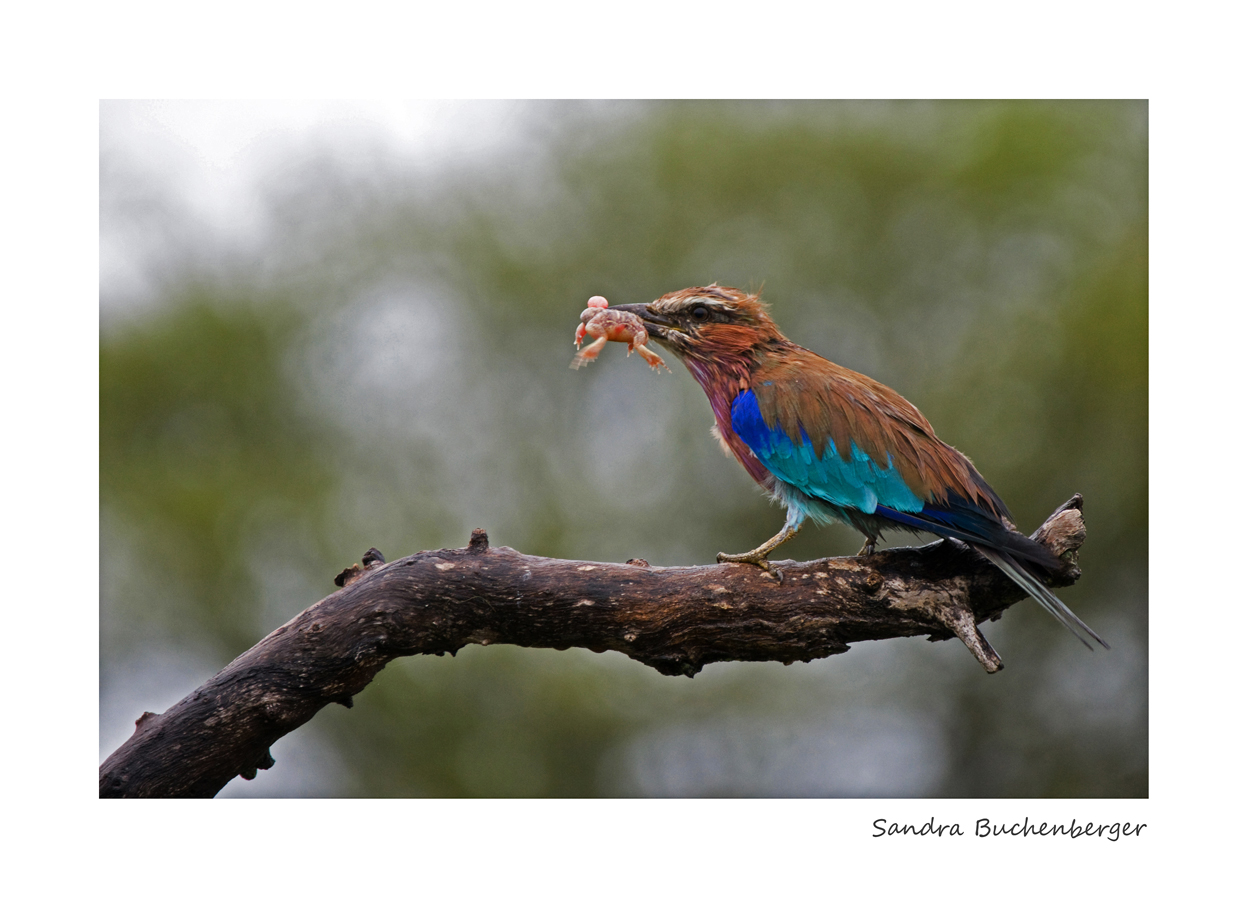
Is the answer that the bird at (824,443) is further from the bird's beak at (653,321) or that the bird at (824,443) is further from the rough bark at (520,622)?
the rough bark at (520,622)

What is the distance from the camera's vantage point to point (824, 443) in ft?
9.01

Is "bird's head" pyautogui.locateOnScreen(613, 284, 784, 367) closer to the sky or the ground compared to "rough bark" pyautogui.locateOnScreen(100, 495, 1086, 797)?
closer to the sky

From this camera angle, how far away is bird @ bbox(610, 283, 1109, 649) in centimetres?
258

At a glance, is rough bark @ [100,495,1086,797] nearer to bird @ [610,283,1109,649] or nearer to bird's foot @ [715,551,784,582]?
bird's foot @ [715,551,784,582]

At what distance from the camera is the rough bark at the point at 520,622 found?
259 cm

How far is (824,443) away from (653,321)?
2.36ft

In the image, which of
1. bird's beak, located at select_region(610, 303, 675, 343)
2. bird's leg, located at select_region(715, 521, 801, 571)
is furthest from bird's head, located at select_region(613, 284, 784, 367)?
bird's leg, located at select_region(715, 521, 801, 571)

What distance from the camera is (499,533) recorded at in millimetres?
5004

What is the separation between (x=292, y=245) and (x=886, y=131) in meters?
3.04

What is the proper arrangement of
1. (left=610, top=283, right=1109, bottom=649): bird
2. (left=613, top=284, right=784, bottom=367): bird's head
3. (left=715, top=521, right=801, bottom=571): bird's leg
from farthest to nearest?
(left=613, top=284, right=784, bottom=367): bird's head, (left=715, top=521, right=801, bottom=571): bird's leg, (left=610, top=283, right=1109, bottom=649): bird

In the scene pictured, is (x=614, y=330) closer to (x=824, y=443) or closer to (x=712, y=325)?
(x=712, y=325)

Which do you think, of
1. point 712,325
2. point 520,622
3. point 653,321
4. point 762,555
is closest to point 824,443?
point 762,555

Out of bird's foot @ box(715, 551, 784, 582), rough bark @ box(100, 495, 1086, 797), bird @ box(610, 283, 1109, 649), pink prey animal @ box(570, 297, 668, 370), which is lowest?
rough bark @ box(100, 495, 1086, 797)

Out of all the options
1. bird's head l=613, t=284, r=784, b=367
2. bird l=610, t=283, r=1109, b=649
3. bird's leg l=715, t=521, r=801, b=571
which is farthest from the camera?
bird's head l=613, t=284, r=784, b=367
